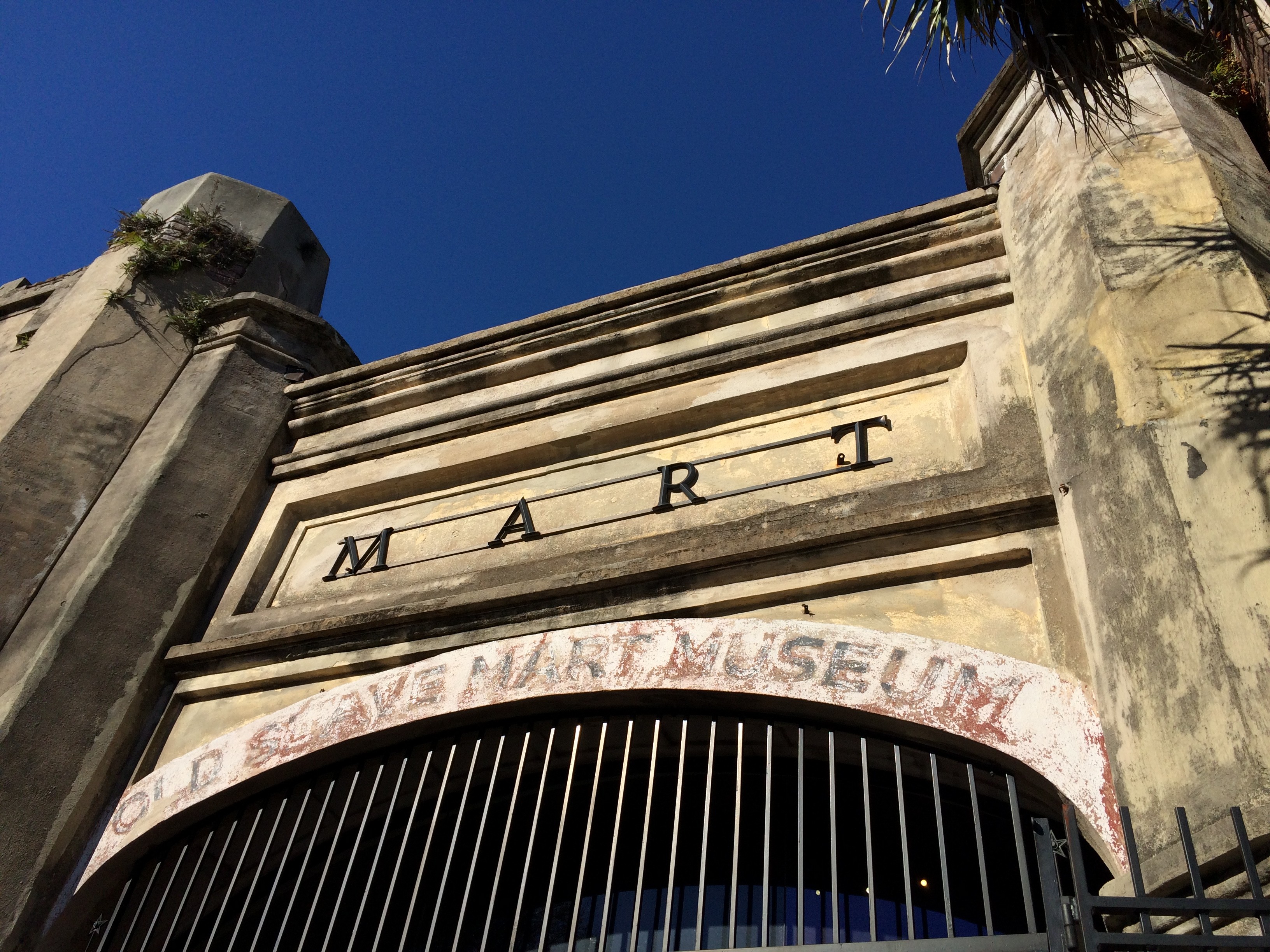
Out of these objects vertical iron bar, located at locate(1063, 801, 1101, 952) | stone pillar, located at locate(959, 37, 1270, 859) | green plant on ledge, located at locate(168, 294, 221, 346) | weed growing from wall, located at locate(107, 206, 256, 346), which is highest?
weed growing from wall, located at locate(107, 206, 256, 346)

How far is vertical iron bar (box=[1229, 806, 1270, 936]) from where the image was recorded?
7.74 ft

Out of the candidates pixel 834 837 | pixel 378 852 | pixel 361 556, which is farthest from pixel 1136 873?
pixel 361 556

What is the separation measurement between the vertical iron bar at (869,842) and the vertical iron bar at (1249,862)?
0.96 m

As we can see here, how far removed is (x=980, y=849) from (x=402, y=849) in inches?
Result: 81.5

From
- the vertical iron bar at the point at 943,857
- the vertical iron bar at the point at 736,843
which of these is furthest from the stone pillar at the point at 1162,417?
the vertical iron bar at the point at 736,843

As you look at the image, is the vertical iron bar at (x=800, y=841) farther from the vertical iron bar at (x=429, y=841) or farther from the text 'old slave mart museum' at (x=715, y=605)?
the vertical iron bar at (x=429, y=841)

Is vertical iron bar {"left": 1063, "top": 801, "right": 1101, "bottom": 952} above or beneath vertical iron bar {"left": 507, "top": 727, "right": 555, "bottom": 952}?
beneath

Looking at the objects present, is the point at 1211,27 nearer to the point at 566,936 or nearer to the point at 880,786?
the point at 880,786

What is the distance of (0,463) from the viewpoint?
5.89 m

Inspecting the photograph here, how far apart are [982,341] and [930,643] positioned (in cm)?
173

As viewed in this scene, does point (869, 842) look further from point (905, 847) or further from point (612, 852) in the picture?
point (612, 852)

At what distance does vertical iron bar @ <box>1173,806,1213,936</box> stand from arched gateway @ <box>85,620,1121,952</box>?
52cm

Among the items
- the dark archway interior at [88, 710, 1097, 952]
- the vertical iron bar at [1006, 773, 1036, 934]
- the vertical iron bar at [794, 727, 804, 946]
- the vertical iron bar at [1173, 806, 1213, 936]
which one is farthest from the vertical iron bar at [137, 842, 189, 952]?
the vertical iron bar at [1173, 806, 1213, 936]

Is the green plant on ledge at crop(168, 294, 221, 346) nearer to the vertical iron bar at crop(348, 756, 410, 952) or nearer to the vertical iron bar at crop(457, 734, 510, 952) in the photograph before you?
the vertical iron bar at crop(348, 756, 410, 952)
